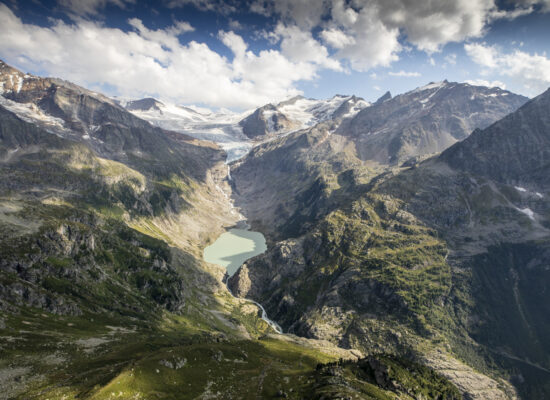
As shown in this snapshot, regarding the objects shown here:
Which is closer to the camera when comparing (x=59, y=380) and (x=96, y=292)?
(x=59, y=380)

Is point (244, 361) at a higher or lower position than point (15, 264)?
lower

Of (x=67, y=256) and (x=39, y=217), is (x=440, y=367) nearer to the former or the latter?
(x=67, y=256)

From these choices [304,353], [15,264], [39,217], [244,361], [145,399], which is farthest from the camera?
[39,217]

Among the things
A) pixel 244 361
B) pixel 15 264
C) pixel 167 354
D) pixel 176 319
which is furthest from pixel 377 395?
pixel 15 264

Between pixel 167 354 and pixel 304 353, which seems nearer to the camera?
pixel 167 354

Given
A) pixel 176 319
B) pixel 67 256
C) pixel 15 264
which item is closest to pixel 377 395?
pixel 176 319

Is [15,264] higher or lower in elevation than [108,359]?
higher

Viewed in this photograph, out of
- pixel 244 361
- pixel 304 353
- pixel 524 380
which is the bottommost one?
pixel 524 380

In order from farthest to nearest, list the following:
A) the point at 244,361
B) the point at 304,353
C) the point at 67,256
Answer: the point at 67,256 → the point at 304,353 → the point at 244,361

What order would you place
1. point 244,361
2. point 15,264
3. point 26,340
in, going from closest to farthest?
point 26,340 → point 244,361 → point 15,264
